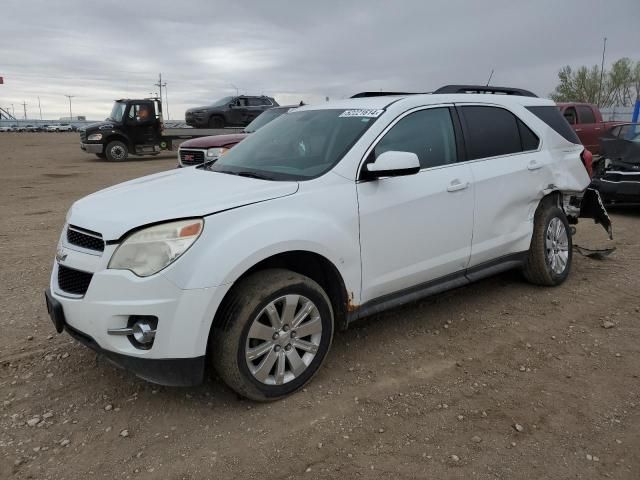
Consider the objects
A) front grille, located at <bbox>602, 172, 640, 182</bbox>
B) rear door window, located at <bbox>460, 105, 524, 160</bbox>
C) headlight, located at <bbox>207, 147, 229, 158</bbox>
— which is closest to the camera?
rear door window, located at <bbox>460, 105, 524, 160</bbox>

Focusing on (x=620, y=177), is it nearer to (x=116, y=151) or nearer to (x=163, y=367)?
(x=163, y=367)

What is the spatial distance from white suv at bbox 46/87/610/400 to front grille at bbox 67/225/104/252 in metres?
0.01

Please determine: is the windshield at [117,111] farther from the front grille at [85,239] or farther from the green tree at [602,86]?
the green tree at [602,86]

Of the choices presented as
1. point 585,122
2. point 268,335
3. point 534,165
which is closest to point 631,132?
point 534,165

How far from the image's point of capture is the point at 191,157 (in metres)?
10.2

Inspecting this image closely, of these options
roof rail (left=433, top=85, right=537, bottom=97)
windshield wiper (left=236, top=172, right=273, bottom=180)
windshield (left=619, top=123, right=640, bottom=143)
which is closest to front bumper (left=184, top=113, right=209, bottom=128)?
windshield (left=619, top=123, right=640, bottom=143)

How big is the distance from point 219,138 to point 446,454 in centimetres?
866

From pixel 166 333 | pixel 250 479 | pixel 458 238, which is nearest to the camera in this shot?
pixel 250 479

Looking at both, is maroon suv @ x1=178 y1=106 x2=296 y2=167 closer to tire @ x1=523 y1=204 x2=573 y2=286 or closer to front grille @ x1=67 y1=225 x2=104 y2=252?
tire @ x1=523 y1=204 x2=573 y2=286

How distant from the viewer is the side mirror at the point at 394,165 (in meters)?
3.30

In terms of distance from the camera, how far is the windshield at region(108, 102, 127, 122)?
19.6m

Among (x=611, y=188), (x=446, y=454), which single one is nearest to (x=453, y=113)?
(x=446, y=454)

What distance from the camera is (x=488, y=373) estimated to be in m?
3.44

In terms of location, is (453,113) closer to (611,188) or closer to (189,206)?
(189,206)
